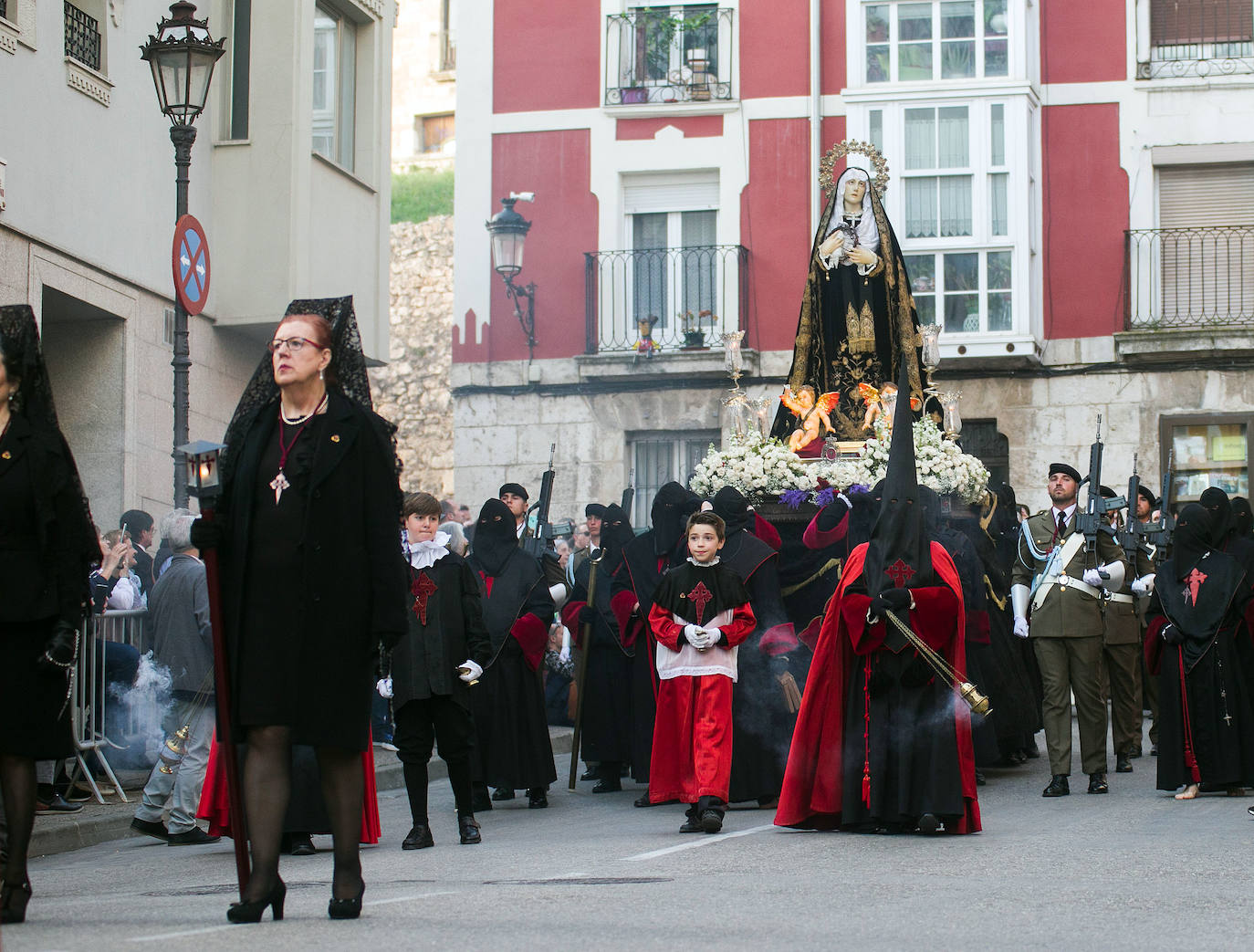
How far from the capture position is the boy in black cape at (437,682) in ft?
34.6

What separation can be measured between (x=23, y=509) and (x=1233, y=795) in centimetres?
829

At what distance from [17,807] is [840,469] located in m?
8.74

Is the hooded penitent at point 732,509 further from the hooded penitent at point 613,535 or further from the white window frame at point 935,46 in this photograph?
the white window frame at point 935,46

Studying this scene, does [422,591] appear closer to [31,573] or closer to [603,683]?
[603,683]

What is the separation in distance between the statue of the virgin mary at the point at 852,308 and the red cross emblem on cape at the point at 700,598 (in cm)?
501

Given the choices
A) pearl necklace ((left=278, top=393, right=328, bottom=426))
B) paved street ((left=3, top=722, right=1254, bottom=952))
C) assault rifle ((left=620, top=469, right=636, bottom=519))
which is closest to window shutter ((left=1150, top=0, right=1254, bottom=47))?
assault rifle ((left=620, top=469, right=636, bottom=519))

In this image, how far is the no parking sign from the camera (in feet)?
42.1

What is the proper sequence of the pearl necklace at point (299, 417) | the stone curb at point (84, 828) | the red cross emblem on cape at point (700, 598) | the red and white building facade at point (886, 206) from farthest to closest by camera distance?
the red and white building facade at point (886, 206) < the red cross emblem on cape at point (700, 598) < the stone curb at point (84, 828) < the pearl necklace at point (299, 417)

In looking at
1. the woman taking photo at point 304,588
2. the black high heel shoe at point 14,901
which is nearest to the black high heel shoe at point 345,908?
the woman taking photo at point 304,588

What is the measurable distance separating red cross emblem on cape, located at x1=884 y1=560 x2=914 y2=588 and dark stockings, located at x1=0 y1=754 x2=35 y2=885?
4520 millimetres

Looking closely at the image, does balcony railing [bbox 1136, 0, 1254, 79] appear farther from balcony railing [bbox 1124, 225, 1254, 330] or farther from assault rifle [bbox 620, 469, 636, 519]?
assault rifle [bbox 620, 469, 636, 519]

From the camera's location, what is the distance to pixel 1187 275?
26.0m

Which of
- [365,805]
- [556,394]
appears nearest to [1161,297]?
[556,394]

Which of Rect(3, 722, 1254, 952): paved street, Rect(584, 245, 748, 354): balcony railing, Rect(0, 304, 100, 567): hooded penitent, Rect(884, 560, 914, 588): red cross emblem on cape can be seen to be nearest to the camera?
Rect(3, 722, 1254, 952): paved street
